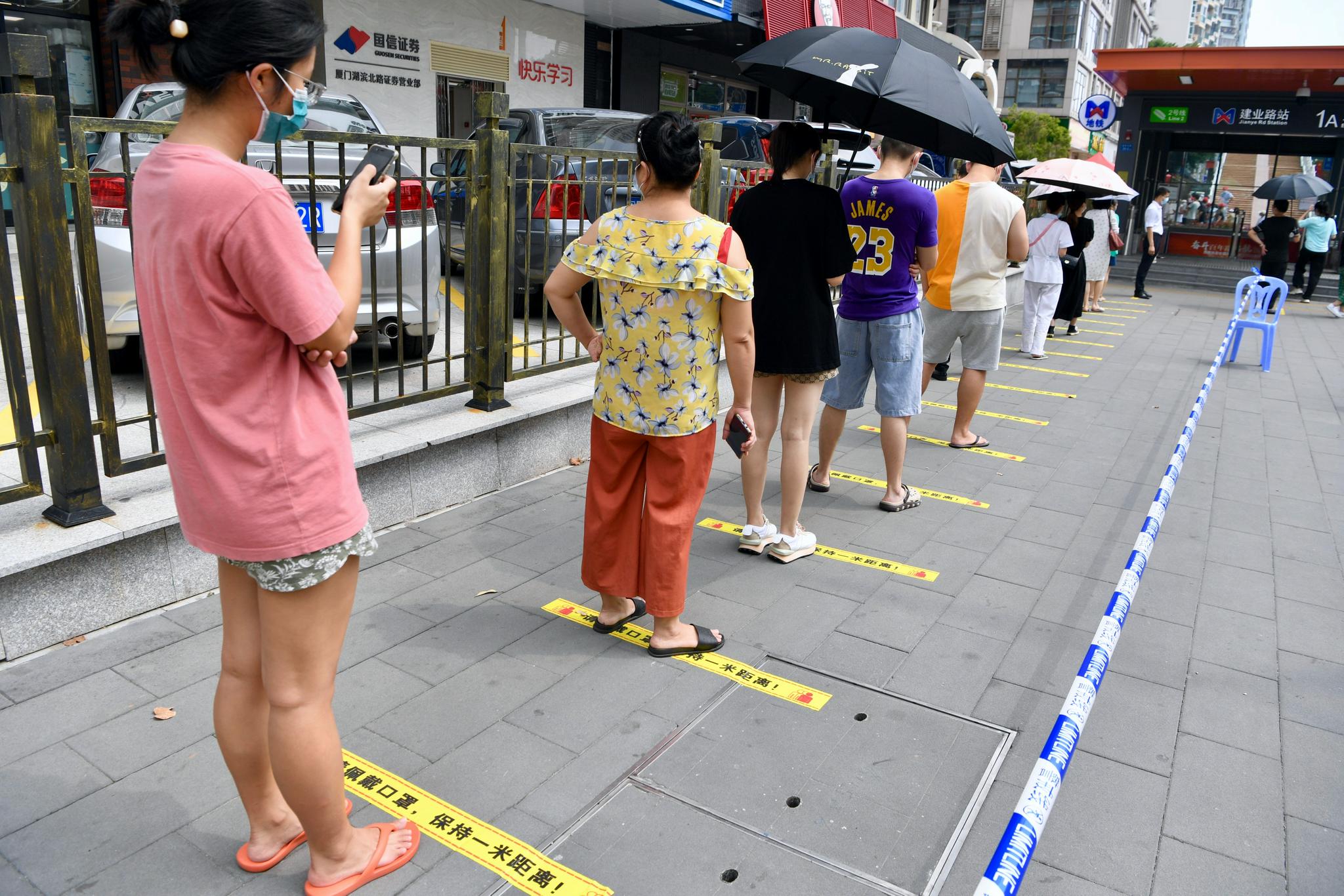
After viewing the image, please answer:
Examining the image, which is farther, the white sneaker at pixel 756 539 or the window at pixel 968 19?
the window at pixel 968 19

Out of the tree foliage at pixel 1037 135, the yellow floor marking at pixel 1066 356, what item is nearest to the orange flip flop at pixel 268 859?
the yellow floor marking at pixel 1066 356

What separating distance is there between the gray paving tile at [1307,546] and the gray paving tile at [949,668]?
7.12 feet

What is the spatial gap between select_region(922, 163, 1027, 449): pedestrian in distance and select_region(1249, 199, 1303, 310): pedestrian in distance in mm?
10196

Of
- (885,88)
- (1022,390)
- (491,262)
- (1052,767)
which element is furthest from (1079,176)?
(1052,767)

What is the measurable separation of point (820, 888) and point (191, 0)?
2326 millimetres

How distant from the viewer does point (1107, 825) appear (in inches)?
107

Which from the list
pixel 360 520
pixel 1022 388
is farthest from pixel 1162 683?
pixel 1022 388

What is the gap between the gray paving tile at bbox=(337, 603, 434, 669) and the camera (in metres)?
3.47

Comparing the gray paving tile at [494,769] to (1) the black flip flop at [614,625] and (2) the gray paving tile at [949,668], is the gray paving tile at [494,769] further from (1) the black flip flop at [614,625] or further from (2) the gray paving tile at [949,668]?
(2) the gray paving tile at [949,668]

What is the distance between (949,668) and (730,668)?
80cm

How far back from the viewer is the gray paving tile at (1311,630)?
3879 millimetres

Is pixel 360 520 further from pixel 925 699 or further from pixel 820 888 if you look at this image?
pixel 925 699

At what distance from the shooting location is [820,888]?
242cm

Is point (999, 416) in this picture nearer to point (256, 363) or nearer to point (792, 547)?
point (792, 547)
